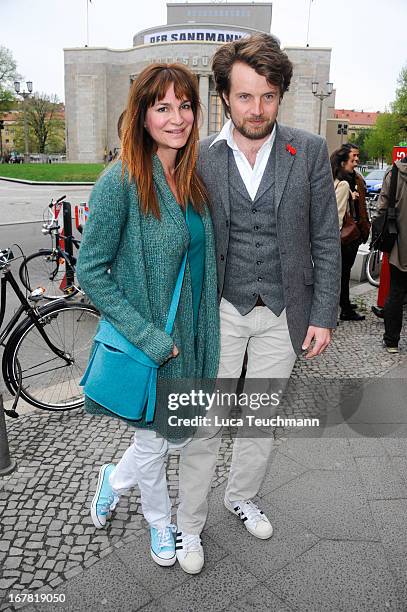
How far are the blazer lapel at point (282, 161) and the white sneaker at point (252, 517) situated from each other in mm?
1425

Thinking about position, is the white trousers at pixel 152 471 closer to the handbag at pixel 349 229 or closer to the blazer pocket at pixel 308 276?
the blazer pocket at pixel 308 276

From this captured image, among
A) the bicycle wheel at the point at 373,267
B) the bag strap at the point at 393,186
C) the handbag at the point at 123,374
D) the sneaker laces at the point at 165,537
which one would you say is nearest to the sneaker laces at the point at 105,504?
the sneaker laces at the point at 165,537

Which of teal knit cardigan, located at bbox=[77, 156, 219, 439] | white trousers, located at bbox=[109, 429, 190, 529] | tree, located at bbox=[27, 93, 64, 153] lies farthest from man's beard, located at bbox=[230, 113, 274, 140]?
tree, located at bbox=[27, 93, 64, 153]

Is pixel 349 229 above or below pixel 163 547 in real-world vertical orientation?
above

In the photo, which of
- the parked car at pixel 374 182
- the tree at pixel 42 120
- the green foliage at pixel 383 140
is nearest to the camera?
the parked car at pixel 374 182

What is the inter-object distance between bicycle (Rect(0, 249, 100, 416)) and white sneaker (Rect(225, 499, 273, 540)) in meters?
1.52

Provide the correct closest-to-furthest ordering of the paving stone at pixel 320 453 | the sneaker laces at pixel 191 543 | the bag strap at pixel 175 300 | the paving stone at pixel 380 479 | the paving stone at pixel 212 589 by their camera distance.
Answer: the bag strap at pixel 175 300, the paving stone at pixel 212 589, the sneaker laces at pixel 191 543, the paving stone at pixel 380 479, the paving stone at pixel 320 453

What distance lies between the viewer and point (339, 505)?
2.75 meters

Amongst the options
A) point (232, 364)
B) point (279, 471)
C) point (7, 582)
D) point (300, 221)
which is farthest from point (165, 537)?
point (300, 221)

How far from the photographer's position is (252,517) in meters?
2.55

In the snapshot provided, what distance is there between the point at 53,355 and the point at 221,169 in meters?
2.39

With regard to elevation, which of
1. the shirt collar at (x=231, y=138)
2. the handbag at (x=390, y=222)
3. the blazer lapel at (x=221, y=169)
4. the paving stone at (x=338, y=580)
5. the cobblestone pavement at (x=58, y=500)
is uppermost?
the shirt collar at (x=231, y=138)

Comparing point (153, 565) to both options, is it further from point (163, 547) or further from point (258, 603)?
point (258, 603)

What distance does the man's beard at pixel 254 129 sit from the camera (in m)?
2.11
